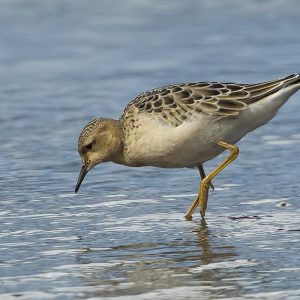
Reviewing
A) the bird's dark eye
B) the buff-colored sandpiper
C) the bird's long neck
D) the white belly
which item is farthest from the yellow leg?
the bird's dark eye

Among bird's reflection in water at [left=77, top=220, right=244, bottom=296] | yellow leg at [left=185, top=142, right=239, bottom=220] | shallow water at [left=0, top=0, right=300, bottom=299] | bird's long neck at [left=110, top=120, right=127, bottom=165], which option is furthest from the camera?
bird's long neck at [left=110, top=120, right=127, bottom=165]

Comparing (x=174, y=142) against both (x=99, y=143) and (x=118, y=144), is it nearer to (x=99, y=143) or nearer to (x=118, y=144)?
(x=118, y=144)

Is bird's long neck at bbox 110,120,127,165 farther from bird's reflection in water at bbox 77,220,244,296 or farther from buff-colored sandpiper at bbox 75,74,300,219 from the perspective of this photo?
bird's reflection in water at bbox 77,220,244,296

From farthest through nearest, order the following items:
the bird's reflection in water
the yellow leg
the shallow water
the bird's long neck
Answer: the bird's long neck → the yellow leg → the shallow water → the bird's reflection in water

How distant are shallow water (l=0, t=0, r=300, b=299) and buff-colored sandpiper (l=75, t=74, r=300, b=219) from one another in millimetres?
377

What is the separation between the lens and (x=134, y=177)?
10.8 meters

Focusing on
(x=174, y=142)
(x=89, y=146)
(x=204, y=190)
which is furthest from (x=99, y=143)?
(x=204, y=190)

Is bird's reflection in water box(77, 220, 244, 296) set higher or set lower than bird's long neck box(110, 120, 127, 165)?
lower

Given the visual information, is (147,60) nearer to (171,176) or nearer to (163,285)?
(171,176)

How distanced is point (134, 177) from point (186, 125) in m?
1.38

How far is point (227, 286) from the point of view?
288 inches

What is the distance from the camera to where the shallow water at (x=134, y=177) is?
7.68 m

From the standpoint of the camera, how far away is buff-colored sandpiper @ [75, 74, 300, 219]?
31.3ft

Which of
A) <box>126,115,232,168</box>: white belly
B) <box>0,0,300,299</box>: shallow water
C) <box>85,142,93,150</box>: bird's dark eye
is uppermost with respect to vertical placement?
<box>126,115,232,168</box>: white belly
